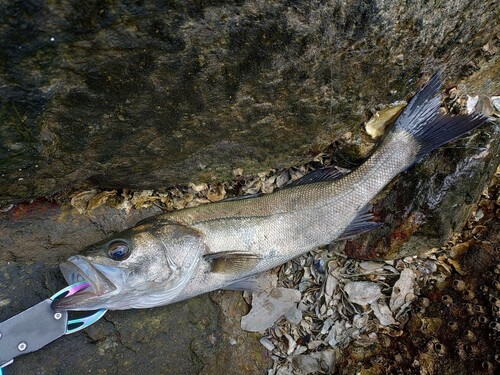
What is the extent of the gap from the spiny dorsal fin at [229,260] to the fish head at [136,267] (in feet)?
0.38

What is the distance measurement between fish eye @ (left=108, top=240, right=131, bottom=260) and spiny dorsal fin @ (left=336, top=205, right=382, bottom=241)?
5.22ft

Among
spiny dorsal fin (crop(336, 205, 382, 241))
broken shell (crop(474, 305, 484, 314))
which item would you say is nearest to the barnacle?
broken shell (crop(474, 305, 484, 314))

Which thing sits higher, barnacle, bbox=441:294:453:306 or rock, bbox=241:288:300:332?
barnacle, bbox=441:294:453:306

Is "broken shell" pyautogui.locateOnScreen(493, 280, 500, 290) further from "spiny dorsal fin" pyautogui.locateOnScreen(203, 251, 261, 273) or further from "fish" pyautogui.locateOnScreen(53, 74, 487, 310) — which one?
"spiny dorsal fin" pyautogui.locateOnScreen(203, 251, 261, 273)

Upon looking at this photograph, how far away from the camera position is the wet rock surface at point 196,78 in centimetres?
213

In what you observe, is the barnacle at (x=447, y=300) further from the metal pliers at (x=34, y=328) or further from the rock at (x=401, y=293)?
the metal pliers at (x=34, y=328)

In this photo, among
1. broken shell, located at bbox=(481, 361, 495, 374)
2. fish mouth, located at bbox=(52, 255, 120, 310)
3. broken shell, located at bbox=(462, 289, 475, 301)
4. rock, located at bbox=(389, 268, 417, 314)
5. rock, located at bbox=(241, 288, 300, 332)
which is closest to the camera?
fish mouth, located at bbox=(52, 255, 120, 310)

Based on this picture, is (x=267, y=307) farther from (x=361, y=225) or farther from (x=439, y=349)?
(x=439, y=349)

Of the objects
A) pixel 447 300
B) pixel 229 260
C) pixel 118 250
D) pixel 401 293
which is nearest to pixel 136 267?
pixel 118 250

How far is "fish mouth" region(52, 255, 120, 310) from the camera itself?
2.70 m

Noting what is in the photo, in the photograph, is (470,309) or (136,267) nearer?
(136,267)

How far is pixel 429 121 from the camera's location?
3170mm

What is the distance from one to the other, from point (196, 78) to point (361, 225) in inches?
67.4

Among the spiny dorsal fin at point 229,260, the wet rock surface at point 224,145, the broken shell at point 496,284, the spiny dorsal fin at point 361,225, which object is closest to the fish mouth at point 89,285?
the wet rock surface at point 224,145
